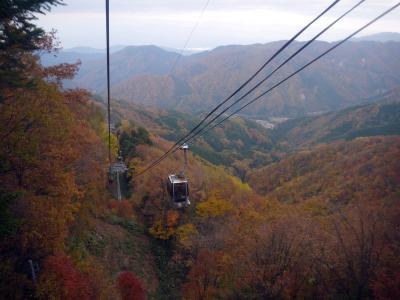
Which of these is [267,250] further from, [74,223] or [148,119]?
[148,119]

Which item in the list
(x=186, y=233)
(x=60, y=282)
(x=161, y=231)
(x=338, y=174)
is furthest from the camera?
(x=338, y=174)

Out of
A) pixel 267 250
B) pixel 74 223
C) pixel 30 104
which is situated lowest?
pixel 267 250

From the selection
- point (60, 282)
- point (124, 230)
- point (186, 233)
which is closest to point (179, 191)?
point (60, 282)

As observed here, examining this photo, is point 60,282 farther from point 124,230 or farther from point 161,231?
point 161,231

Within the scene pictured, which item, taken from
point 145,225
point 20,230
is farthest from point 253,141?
point 20,230

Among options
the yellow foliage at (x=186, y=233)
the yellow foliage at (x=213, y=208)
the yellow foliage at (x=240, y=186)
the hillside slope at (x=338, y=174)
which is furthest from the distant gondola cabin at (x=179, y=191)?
the hillside slope at (x=338, y=174)

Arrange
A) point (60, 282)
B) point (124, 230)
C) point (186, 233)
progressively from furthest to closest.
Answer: point (124, 230) < point (186, 233) < point (60, 282)

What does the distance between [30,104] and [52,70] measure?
867 centimetres

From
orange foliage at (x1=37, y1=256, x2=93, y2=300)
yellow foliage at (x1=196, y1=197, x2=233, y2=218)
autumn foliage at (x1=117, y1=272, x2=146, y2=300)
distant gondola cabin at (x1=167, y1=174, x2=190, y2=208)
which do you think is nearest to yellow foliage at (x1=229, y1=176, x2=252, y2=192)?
yellow foliage at (x1=196, y1=197, x2=233, y2=218)

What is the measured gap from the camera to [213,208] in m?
33.9

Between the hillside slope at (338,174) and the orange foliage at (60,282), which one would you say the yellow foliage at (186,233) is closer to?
the orange foliage at (60,282)

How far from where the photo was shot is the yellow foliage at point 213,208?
33.8 metres

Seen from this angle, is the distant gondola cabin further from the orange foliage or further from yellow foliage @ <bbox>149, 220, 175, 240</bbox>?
yellow foliage @ <bbox>149, 220, 175, 240</bbox>

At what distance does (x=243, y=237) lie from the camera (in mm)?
26172
